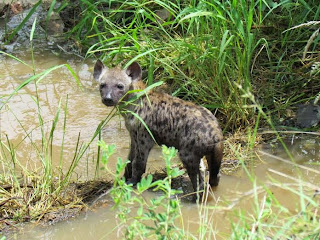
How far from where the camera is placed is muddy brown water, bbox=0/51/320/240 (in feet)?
14.2

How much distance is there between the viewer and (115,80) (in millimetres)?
5215

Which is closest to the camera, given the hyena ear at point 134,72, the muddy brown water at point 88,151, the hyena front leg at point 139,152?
the muddy brown water at point 88,151

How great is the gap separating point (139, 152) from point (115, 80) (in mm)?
712

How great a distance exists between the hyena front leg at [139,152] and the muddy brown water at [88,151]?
28 centimetres

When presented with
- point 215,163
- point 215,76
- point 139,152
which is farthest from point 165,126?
point 215,76

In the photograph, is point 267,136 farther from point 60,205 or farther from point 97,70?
point 60,205

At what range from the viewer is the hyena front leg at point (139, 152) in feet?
16.7

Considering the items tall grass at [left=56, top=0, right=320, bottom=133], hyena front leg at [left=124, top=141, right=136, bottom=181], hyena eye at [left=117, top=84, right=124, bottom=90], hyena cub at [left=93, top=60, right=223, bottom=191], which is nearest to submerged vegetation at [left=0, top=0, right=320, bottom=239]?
tall grass at [left=56, top=0, right=320, bottom=133]

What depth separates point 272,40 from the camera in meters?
6.55

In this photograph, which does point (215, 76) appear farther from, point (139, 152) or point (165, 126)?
point (139, 152)

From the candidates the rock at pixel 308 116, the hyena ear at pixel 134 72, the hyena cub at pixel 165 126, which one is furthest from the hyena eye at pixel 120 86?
the rock at pixel 308 116

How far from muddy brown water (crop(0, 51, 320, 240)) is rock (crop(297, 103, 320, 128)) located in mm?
221

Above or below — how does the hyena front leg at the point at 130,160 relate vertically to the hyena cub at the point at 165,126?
below

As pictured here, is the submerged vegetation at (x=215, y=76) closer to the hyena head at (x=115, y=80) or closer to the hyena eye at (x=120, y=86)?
the hyena head at (x=115, y=80)
